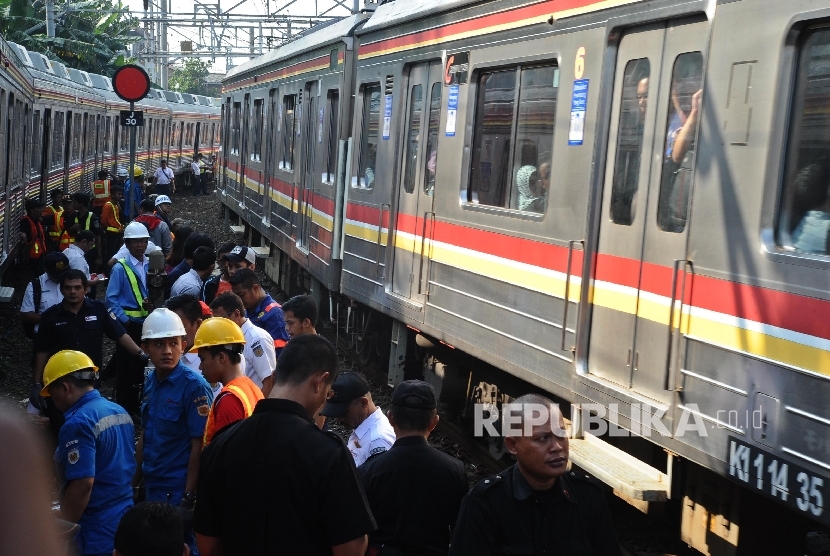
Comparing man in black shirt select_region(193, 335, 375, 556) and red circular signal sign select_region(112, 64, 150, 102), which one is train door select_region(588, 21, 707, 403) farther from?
red circular signal sign select_region(112, 64, 150, 102)

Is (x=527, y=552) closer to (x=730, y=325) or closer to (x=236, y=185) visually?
(x=730, y=325)

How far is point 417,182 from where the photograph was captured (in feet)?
30.1

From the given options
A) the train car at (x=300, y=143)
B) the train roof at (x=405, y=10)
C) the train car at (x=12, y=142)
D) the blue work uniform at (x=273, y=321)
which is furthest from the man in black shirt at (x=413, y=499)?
the train car at (x=12, y=142)

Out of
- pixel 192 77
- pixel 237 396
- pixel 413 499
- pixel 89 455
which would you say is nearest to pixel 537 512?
pixel 413 499

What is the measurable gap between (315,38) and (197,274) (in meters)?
5.85

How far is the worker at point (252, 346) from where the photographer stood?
6.41 metres

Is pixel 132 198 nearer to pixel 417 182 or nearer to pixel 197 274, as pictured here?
pixel 197 274

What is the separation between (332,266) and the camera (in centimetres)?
1203

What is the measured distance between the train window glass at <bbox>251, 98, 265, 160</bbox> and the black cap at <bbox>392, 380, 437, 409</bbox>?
568 inches

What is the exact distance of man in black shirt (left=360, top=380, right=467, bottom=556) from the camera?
4.29 meters

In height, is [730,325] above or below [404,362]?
above

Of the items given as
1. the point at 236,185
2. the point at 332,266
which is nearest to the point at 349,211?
the point at 332,266

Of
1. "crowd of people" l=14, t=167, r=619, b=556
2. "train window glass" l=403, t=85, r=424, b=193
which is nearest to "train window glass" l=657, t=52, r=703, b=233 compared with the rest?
"crowd of people" l=14, t=167, r=619, b=556

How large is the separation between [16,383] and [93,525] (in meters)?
6.76
